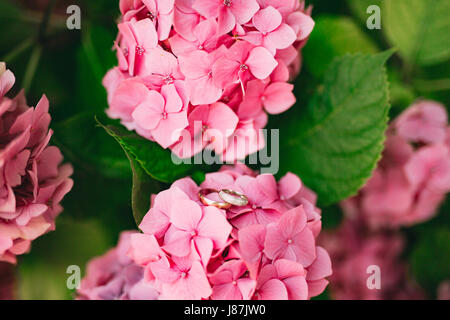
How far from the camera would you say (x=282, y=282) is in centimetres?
55

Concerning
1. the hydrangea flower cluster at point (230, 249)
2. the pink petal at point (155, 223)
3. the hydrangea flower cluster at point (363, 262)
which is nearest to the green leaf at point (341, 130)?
the hydrangea flower cluster at point (230, 249)

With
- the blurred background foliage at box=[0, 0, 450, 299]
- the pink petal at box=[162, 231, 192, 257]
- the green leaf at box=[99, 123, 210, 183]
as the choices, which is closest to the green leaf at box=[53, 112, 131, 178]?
the blurred background foliage at box=[0, 0, 450, 299]

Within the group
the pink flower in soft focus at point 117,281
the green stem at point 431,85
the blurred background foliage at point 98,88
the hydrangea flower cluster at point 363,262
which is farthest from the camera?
the hydrangea flower cluster at point 363,262

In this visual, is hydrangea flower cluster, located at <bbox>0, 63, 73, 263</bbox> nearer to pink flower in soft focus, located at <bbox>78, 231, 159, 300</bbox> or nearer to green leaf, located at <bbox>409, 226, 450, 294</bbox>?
pink flower in soft focus, located at <bbox>78, 231, 159, 300</bbox>

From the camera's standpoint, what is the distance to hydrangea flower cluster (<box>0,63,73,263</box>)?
21.5 inches

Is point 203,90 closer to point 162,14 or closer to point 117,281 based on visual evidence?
point 162,14

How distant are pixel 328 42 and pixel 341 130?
0.20m

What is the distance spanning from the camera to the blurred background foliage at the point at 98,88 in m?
0.76

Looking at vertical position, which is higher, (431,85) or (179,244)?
(431,85)

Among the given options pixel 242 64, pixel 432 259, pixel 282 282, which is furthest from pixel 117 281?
pixel 432 259

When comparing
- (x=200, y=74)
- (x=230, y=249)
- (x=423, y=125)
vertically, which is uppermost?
(x=200, y=74)

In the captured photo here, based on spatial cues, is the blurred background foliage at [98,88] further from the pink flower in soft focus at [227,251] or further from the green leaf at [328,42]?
the pink flower in soft focus at [227,251]

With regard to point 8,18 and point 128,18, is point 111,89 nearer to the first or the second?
point 128,18
